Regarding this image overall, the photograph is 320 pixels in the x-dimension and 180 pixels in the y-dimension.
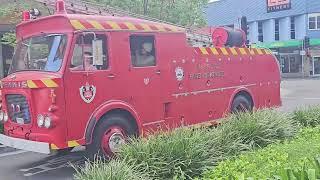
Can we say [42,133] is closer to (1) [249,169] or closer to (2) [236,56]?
(1) [249,169]

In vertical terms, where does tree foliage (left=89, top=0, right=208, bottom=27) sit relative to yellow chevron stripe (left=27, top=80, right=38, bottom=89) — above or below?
above

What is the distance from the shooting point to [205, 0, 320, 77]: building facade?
54594 mm

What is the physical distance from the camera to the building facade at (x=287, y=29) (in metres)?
54.6

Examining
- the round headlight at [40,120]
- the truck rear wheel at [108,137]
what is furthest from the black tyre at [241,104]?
the round headlight at [40,120]

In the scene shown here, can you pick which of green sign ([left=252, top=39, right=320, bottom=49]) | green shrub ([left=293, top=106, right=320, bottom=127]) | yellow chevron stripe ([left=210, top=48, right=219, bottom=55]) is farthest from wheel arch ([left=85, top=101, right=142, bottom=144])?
green sign ([left=252, top=39, right=320, bottom=49])

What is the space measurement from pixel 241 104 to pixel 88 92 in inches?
184

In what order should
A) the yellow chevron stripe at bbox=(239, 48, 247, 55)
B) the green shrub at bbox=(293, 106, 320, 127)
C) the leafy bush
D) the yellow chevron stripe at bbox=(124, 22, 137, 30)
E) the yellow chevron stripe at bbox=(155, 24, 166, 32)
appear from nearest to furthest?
1. the leafy bush
2. the yellow chevron stripe at bbox=(124, 22, 137, 30)
3. the yellow chevron stripe at bbox=(155, 24, 166, 32)
4. the green shrub at bbox=(293, 106, 320, 127)
5. the yellow chevron stripe at bbox=(239, 48, 247, 55)

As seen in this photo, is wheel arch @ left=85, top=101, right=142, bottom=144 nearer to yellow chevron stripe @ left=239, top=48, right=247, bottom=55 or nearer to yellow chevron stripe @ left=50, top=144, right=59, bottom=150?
yellow chevron stripe @ left=50, top=144, right=59, bottom=150

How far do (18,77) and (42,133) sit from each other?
46.3 inches

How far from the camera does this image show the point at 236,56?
11.1m

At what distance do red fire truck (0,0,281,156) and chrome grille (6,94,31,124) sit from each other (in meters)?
0.02

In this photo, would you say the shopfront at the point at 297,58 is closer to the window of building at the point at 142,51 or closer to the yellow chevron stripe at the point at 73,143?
the window of building at the point at 142,51

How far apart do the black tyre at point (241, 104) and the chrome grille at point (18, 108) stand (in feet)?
16.0

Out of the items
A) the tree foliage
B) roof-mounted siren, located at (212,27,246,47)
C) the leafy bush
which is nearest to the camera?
the leafy bush
